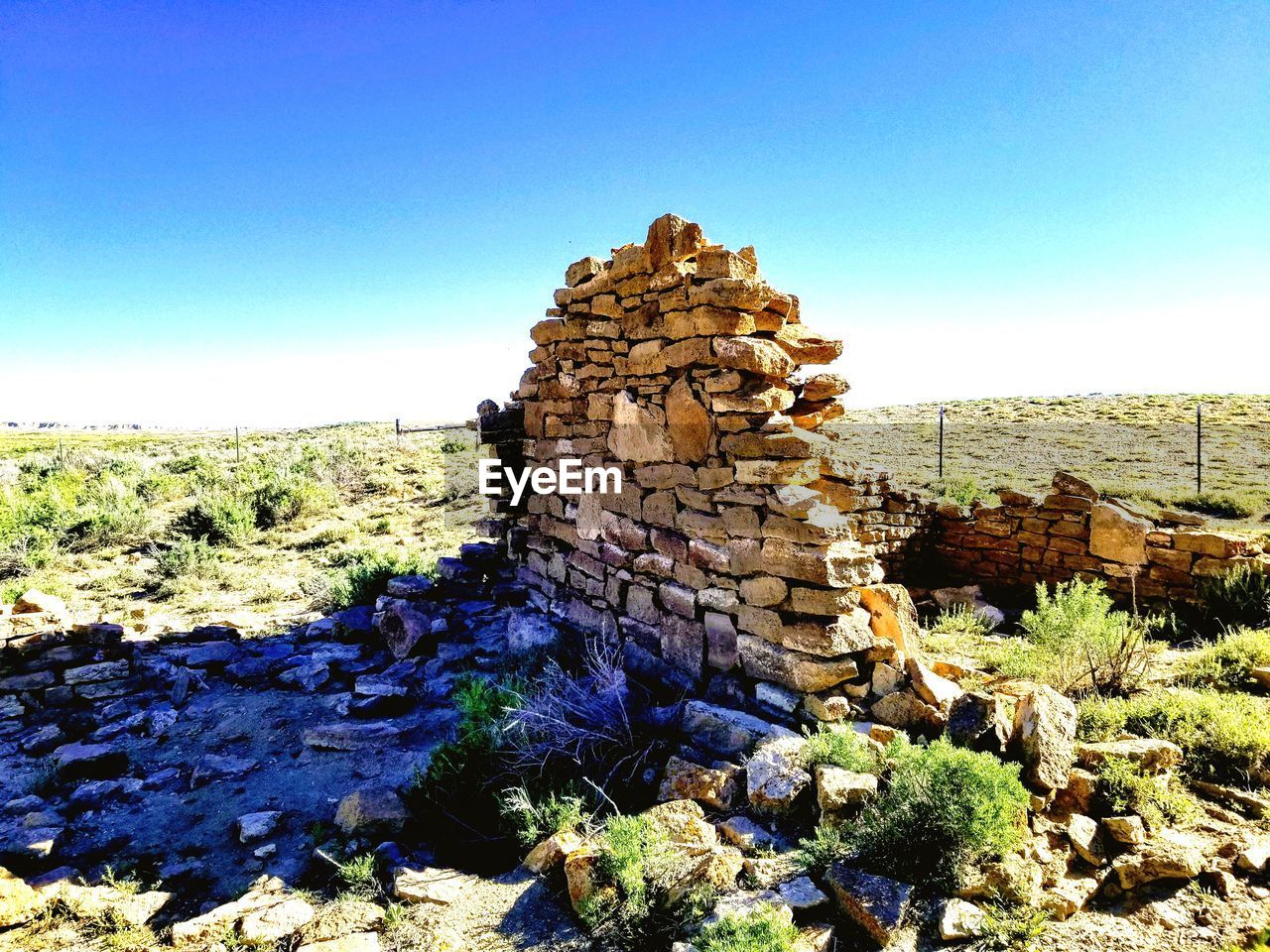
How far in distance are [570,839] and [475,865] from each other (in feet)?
1.71

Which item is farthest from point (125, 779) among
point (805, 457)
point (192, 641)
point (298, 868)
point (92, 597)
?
point (92, 597)

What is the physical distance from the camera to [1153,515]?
299 inches

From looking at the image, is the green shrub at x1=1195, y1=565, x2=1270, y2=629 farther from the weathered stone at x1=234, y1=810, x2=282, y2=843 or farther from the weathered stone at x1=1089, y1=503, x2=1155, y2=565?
the weathered stone at x1=234, y1=810, x2=282, y2=843

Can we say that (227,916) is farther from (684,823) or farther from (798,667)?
(798,667)

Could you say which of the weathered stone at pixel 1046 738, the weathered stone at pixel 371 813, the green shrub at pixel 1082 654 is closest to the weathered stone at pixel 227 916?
the weathered stone at pixel 371 813

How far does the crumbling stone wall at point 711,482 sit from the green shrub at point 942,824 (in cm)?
84

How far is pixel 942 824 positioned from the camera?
103 inches

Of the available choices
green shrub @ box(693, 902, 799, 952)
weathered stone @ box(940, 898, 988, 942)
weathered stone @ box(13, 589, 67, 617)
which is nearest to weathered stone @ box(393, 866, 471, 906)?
green shrub @ box(693, 902, 799, 952)

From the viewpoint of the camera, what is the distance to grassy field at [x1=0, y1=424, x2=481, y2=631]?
26.0 ft

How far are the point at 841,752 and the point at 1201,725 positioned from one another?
7.42 ft

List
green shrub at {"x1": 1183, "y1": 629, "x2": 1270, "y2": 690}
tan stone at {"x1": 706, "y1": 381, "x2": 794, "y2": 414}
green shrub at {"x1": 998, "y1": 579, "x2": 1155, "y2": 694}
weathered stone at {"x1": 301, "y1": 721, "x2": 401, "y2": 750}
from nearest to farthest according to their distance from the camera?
tan stone at {"x1": 706, "y1": 381, "x2": 794, "y2": 414}
weathered stone at {"x1": 301, "y1": 721, "x2": 401, "y2": 750}
green shrub at {"x1": 998, "y1": 579, "x2": 1155, "y2": 694}
green shrub at {"x1": 1183, "y1": 629, "x2": 1270, "y2": 690}

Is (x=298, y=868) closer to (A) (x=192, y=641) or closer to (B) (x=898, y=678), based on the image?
(B) (x=898, y=678)

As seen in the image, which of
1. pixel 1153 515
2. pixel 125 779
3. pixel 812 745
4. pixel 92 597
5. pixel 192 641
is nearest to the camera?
pixel 812 745
